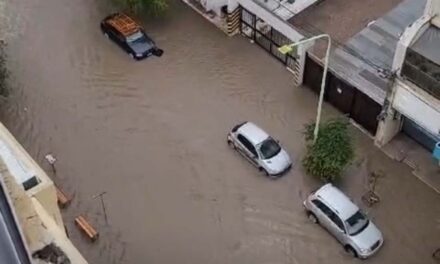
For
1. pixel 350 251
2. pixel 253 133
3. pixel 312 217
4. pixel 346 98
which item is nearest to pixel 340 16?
pixel 346 98

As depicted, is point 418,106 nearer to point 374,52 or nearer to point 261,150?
point 374,52

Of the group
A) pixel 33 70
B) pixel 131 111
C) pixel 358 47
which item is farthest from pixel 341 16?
pixel 33 70

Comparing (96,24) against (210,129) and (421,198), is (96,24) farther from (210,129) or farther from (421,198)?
(421,198)

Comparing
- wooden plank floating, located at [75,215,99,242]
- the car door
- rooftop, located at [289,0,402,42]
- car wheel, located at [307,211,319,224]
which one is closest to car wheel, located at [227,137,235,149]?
the car door

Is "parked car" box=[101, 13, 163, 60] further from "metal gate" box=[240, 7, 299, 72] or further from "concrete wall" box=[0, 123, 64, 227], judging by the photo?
"concrete wall" box=[0, 123, 64, 227]

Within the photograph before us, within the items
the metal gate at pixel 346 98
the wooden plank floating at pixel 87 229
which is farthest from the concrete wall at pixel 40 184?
the metal gate at pixel 346 98

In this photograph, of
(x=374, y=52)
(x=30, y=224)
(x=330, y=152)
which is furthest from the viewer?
(x=374, y=52)

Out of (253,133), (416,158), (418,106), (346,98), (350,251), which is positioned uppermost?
(418,106)

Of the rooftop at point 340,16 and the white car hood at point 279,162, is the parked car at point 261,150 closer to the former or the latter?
the white car hood at point 279,162
